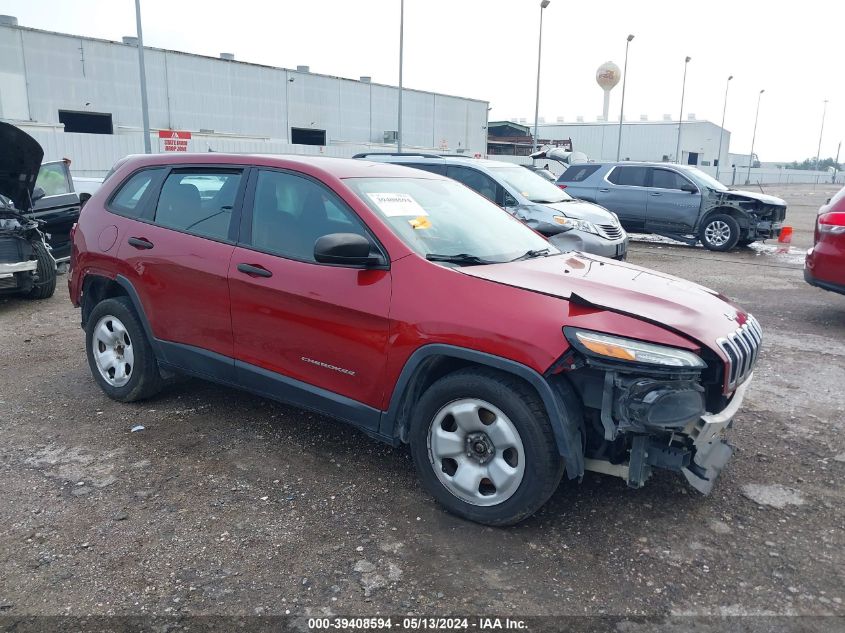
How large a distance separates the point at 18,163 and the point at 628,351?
7.83 metres

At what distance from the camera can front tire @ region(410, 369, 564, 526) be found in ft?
9.57

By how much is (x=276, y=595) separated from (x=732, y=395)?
2.25 m

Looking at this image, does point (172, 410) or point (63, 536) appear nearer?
point (63, 536)

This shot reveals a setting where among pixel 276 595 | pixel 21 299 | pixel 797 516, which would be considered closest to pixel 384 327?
pixel 276 595

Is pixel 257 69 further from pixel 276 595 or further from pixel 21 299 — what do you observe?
pixel 276 595

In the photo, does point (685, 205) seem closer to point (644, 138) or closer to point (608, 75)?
point (644, 138)

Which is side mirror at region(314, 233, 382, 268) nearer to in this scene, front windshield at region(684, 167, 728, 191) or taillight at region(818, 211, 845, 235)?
taillight at region(818, 211, 845, 235)

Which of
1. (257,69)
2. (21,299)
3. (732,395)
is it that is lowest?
(21,299)

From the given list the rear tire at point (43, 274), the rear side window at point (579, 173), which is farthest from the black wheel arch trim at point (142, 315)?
the rear side window at point (579, 173)

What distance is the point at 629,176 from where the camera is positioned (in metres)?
14.5

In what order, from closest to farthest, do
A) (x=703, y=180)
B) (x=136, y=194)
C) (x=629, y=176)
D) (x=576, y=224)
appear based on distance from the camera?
(x=136, y=194) < (x=576, y=224) < (x=703, y=180) < (x=629, y=176)

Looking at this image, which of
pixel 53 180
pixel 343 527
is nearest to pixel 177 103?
pixel 53 180

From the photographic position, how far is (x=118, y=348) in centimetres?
466

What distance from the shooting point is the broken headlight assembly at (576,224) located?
30.6 feet
